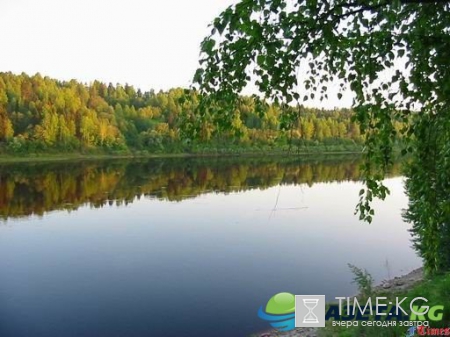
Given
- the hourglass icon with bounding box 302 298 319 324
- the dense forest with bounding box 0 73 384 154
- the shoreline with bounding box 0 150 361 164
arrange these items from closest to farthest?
the hourglass icon with bounding box 302 298 319 324, the shoreline with bounding box 0 150 361 164, the dense forest with bounding box 0 73 384 154

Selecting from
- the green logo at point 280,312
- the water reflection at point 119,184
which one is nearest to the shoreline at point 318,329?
the green logo at point 280,312

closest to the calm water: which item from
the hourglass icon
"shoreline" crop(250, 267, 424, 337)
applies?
"shoreline" crop(250, 267, 424, 337)

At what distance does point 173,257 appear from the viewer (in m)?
14.7

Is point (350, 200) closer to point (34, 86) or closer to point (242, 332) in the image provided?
point (242, 332)

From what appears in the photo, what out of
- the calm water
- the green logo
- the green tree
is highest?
the green tree

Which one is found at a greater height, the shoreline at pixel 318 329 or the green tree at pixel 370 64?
the green tree at pixel 370 64

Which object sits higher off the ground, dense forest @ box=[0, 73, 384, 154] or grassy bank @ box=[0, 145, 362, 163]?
dense forest @ box=[0, 73, 384, 154]

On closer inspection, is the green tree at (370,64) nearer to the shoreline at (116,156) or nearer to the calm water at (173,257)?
the calm water at (173,257)

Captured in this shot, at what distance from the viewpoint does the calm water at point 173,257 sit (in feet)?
33.7

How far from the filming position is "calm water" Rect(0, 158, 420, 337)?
33.7 ft

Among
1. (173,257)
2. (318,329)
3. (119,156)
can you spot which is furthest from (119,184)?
(119,156)

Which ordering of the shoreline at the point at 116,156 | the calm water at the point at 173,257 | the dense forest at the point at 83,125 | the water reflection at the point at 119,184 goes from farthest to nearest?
the dense forest at the point at 83,125 < the shoreline at the point at 116,156 < the water reflection at the point at 119,184 < the calm water at the point at 173,257

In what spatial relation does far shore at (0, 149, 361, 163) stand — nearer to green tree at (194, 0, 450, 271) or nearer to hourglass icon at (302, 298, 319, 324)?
hourglass icon at (302, 298, 319, 324)

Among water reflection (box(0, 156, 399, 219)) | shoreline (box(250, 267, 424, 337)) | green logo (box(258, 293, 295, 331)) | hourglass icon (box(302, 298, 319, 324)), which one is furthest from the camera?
water reflection (box(0, 156, 399, 219))
